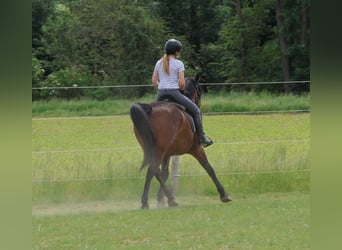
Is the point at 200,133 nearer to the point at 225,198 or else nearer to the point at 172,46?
the point at 225,198

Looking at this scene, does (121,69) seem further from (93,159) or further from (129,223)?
(129,223)

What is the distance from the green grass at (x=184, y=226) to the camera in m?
2.94

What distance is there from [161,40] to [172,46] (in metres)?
7.26

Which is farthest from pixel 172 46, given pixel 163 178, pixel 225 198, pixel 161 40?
pixel 161 40

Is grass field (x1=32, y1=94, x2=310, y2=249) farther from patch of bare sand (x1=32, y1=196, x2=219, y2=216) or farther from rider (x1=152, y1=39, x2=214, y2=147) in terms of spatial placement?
rider (x1=152, y1=39, x2=214, y2=147)

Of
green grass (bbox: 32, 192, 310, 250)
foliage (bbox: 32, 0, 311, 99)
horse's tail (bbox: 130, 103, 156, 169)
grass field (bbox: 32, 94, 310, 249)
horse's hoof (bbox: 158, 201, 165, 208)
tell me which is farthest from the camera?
foliage (bbox: 32, 0, 311, 99)

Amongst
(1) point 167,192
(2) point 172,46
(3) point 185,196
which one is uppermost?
(2) point 172,46

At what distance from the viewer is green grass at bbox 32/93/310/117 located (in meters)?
6.88

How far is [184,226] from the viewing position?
3.36 m

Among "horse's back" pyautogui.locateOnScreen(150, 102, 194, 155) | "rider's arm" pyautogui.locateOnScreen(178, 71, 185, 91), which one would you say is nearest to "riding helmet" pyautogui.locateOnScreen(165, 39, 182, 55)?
"rider's arm" pyautogui.locateOnScreen(178, 71, 185, 91)

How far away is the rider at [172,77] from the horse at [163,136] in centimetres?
5

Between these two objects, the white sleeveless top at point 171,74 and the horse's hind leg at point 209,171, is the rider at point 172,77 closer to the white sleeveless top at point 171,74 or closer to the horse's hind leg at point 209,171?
the white sleeveless top at point 171,74
